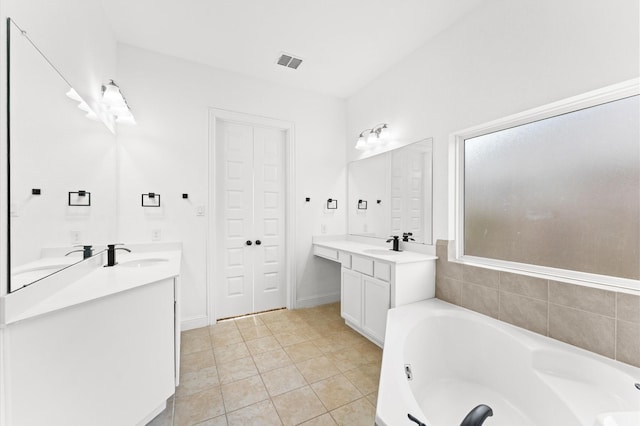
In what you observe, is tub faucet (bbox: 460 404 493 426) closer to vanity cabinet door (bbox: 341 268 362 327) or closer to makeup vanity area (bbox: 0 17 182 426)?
makeup vanity area (bbox: 0 17 182 426)

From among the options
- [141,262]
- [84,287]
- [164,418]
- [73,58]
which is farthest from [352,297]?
[73,58]

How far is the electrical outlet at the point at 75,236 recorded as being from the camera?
4.64 ft

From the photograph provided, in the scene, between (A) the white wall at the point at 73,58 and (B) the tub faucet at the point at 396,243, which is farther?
(B) the tub faucet at the point at 396,243

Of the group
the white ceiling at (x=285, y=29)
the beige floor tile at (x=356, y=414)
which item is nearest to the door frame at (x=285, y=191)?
the white ceiling at (x=285, y=29)

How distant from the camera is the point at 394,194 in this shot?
2.89 m

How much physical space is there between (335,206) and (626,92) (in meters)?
2.67

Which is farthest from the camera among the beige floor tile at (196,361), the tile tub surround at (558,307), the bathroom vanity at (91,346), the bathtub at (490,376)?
the beige floor tile at (196,361)

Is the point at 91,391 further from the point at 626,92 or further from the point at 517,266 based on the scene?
the point at 626,92

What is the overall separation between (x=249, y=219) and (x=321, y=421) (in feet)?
7.03

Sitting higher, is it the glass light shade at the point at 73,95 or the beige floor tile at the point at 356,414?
the glass light shade at the point at 73,95

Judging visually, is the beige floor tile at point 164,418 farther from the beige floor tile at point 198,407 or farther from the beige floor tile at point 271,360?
the beige floor tile at point 271,360

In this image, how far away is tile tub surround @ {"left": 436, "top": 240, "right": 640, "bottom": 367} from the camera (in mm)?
1280

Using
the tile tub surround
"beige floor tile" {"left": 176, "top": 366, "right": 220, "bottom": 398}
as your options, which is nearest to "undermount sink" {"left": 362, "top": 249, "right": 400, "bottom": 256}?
the tile tub surround

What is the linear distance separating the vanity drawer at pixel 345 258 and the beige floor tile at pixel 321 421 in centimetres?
137
